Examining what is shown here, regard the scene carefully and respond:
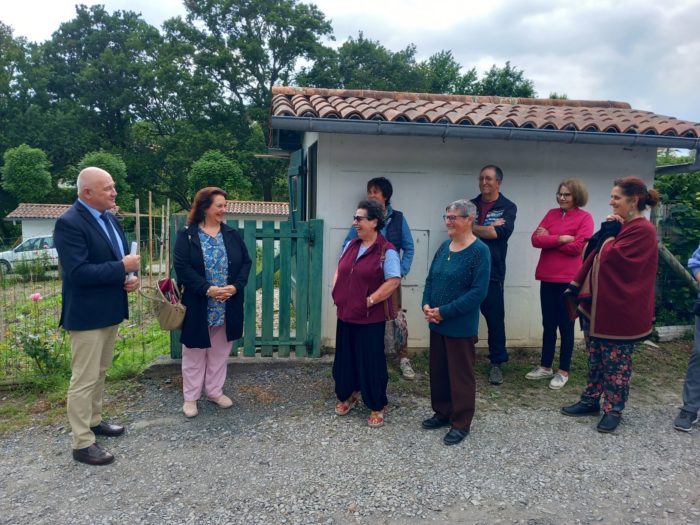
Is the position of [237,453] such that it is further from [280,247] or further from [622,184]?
[622,184]

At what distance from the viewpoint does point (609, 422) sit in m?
3.63

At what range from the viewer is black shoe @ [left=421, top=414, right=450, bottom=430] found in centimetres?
364

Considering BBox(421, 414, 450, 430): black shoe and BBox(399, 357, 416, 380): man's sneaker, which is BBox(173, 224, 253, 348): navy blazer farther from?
BBox(399, 357, 416, 380): man's sneaker

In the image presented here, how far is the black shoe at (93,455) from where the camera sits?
10.1 ft

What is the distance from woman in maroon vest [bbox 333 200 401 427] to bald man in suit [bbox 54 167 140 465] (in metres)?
1.51

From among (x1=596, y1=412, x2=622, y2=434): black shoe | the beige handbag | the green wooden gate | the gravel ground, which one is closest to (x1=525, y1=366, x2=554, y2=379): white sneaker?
the gravel ground

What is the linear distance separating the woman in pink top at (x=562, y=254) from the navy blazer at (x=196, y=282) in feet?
9.15

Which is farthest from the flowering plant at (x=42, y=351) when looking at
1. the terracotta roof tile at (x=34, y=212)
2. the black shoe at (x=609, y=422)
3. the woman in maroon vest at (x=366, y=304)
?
the terracotta roof tile at (x=34, y=212)

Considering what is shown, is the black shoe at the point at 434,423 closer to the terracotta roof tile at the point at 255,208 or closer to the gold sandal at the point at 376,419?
the gold sandal at the point at 376,419

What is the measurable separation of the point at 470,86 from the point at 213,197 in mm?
28480

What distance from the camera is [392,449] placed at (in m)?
3.34

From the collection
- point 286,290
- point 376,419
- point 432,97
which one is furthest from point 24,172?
point 376,419

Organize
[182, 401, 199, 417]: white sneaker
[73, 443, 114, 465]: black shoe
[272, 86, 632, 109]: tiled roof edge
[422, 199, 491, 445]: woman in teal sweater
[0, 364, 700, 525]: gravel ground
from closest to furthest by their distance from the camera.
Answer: [0, 364, 700, 525]: gravel ground → [73, 443, 114, 465]: black shoe → [422, 199, 491, 445]: woman in teal sweater → [182, 401, 199, 417]: white sneaker → [272, 86, 632, 109]: tiled roof edge

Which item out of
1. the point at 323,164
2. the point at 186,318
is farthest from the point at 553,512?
the point at 323,164
